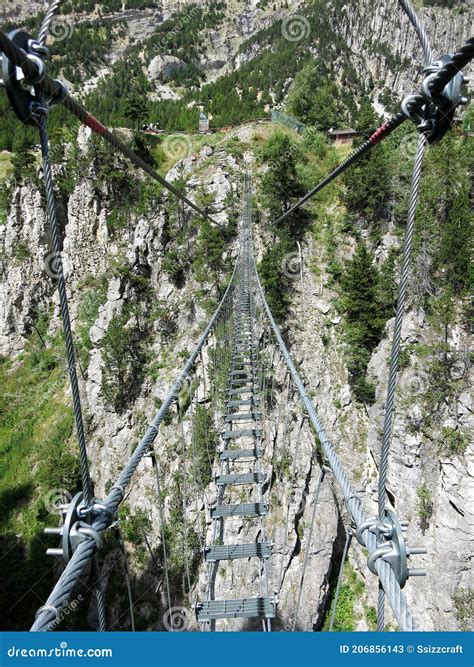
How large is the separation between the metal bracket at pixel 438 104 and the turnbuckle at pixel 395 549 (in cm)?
166

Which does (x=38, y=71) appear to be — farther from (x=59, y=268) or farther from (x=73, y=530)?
(x=73, y=530)

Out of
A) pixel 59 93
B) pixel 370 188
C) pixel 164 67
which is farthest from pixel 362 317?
pixel 164 67

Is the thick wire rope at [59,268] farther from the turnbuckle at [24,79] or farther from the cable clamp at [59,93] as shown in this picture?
the cable clamp at [59,93]

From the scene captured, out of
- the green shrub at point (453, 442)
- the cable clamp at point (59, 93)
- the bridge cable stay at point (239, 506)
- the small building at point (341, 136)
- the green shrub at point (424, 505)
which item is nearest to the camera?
the cable clamp at point (59, 93)

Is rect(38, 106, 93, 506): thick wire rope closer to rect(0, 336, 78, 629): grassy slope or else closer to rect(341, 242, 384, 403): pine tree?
rect(341, 242, 384, 403): pine tree

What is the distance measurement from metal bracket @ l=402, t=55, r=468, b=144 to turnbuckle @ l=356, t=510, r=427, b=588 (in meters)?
1.66

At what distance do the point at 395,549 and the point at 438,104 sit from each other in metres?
1.87

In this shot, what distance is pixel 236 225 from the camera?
16.0 m

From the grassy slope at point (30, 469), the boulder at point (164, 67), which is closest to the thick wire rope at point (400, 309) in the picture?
the grassy slope at point (30, 469)

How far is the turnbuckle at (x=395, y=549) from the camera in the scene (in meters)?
1.39

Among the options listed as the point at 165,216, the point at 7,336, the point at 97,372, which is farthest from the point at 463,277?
the point at 7,336

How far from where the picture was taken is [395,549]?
1419 millimetres

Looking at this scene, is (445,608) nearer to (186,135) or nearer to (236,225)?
(236,225)
